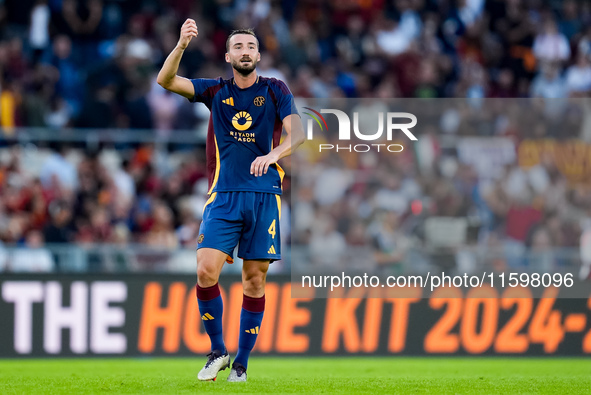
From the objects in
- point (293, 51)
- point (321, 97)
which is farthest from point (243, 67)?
point (293, 51)

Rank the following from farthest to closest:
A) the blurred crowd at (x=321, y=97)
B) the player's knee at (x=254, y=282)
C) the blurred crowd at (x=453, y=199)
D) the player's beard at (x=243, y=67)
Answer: the blurred crowd at (x=321, y=97) → the blurred crowd at (x=453, y=199) → the player's knee at (x=254, y=282) → the player's beard at (x=243, y=67)

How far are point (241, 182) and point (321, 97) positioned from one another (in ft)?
27.0

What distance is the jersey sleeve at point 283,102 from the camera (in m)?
7.07

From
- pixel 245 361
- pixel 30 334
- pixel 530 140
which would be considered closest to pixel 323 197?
pixel 530 140

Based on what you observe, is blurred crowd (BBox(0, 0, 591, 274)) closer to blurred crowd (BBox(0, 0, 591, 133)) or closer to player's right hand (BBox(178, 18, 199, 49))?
blurred crowd (BBox(0, 0, 591, 133))

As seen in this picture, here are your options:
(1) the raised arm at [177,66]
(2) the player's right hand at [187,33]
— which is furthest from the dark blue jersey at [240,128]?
(2) the player's right hand at [187,33]

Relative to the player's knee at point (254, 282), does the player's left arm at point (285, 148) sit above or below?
above

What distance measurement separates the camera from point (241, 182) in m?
6.99

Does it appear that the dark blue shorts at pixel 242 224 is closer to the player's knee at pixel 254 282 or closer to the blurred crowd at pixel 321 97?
the player's knee at pixel 254 282

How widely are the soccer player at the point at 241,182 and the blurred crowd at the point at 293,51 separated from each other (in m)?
6.97

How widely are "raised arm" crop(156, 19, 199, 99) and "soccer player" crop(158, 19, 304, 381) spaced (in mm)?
10

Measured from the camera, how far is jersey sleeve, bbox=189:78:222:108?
23.2 ft

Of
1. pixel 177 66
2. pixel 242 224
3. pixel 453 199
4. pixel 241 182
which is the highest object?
pixel 177 66

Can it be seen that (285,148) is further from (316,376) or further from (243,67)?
(316,376)
